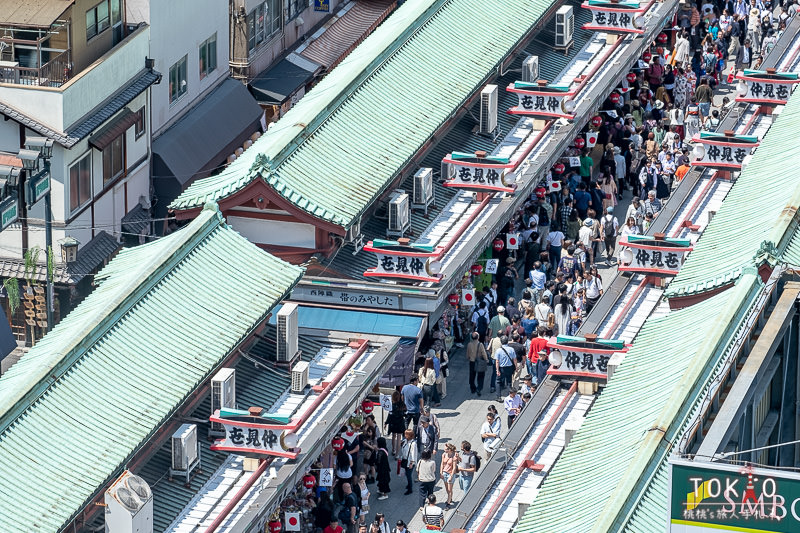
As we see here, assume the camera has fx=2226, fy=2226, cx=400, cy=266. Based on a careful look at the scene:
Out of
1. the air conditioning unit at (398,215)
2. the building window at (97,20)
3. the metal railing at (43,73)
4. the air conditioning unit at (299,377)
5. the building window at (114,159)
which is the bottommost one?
the building window at (114,159)

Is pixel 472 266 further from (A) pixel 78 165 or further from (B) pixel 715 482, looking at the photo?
(B) pixel 715 482

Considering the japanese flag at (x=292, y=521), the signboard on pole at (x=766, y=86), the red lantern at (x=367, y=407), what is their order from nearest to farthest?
the japanese flag at (x=292, y=521)
the red lantern at (x=367, y=407)
the signboard on pole at (x=766, y=86)

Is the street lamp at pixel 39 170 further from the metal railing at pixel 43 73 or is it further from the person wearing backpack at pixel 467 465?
the person wearing backpack at pixel 467 465

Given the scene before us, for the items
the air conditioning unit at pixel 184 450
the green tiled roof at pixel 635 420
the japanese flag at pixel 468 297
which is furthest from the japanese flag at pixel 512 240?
the air conditioning unit at pixel 184 450

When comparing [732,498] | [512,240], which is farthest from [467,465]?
[732,498]

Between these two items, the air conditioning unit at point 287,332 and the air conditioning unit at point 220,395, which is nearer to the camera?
the air conditioning unit at point 220,395

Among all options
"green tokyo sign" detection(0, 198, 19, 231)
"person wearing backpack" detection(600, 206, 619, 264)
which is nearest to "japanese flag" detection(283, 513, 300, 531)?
"green tokyo sign" detection(0, 198, 19, 231)

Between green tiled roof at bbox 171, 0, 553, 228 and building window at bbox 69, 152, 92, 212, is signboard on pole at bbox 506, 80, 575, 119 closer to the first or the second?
green tiled roof at bbox 171, 0, 553, 228
